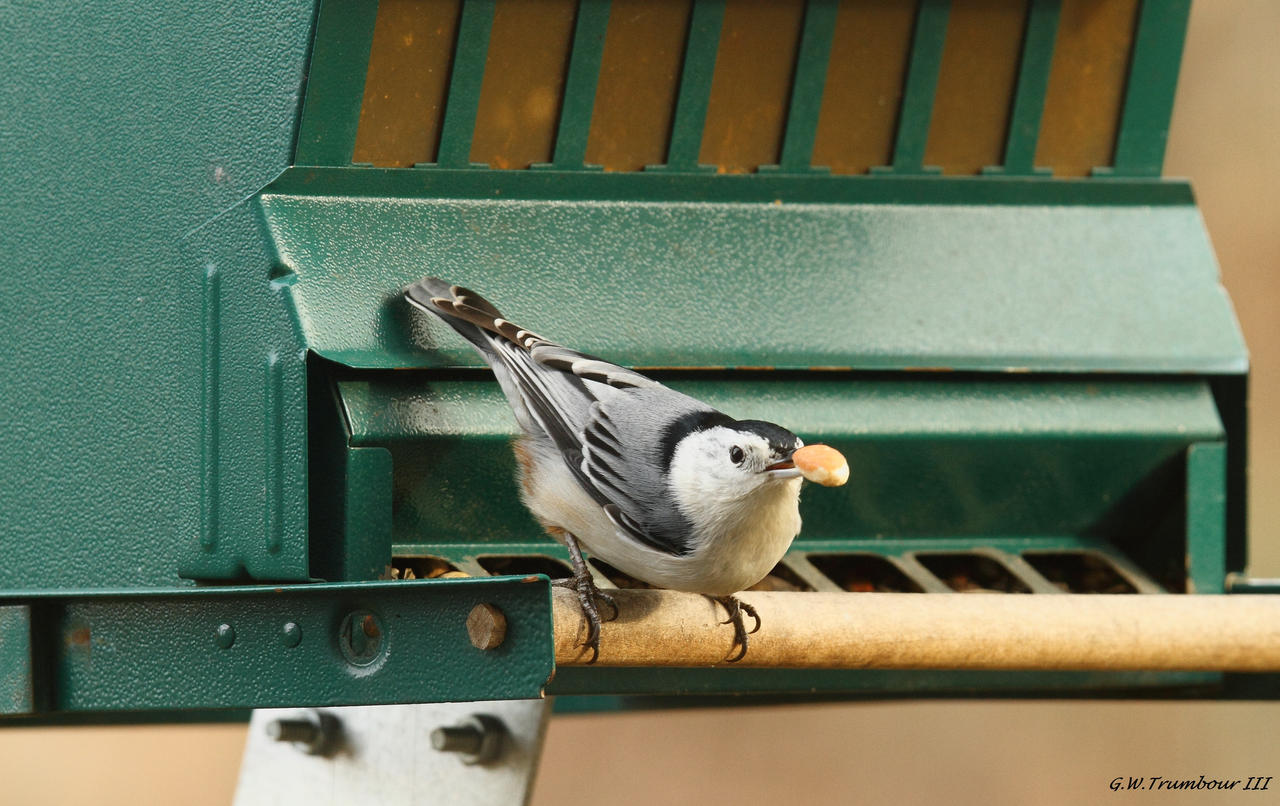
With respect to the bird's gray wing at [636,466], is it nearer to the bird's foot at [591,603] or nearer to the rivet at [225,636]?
the bird's foot at [591,603]

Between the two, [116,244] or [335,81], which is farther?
[116,244]

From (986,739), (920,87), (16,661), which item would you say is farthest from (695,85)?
(986,739)

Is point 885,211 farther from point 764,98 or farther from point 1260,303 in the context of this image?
point 1260,303

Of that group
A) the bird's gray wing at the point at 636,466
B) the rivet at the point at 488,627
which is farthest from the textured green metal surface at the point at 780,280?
the rivet at the point at 488,627

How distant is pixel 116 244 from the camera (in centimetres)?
356

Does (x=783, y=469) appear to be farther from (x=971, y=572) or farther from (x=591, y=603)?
(x=971, y=572)

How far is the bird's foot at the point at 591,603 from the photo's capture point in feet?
9.64

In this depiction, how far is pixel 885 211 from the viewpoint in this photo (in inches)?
156

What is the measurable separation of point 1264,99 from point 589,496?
6.21 metres

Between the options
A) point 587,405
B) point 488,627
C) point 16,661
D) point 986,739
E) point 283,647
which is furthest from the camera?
point 986,739

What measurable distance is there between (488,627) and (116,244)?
1.38 meters

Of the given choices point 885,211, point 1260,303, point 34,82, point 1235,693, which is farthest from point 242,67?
point 1260,303

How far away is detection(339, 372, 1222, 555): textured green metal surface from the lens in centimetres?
347

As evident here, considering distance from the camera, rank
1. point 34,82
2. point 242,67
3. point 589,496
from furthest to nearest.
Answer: point 34,82 → point 242,67 → point 589,496
